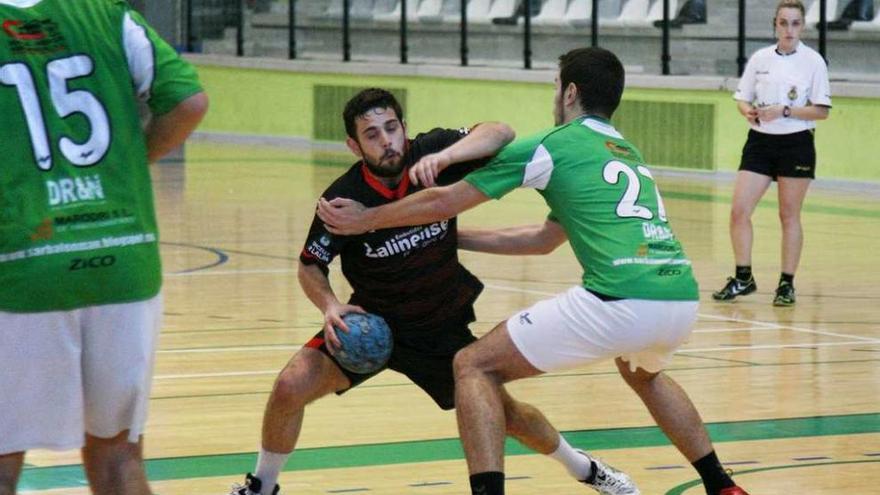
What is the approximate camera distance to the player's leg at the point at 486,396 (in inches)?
232

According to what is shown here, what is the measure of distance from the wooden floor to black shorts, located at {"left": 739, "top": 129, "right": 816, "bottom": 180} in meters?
0.84

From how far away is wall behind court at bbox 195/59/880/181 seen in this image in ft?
65.0

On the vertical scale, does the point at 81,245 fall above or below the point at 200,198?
above

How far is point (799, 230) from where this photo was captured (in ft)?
39.7

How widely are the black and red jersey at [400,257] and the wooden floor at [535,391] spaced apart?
0.74m

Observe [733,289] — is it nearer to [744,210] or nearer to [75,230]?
[744,210]

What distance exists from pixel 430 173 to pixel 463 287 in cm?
63

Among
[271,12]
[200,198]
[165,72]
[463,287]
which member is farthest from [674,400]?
[271,12]

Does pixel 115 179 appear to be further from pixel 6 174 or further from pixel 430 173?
pixel 430 173

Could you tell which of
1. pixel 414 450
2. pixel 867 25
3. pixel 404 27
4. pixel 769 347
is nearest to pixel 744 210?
pixel 769 347

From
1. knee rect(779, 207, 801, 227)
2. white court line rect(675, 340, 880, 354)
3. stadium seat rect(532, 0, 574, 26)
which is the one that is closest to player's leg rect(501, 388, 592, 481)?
white court line rect(675, 340, 880, 354)

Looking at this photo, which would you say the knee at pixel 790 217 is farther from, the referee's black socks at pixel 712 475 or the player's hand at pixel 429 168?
the player's hand at pixel 429 168

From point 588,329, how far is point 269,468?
1270 mm

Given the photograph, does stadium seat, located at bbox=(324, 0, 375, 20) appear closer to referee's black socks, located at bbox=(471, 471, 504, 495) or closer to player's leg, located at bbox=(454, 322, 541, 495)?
player's leg, located at bbox=(454, 322, 541, 495)
